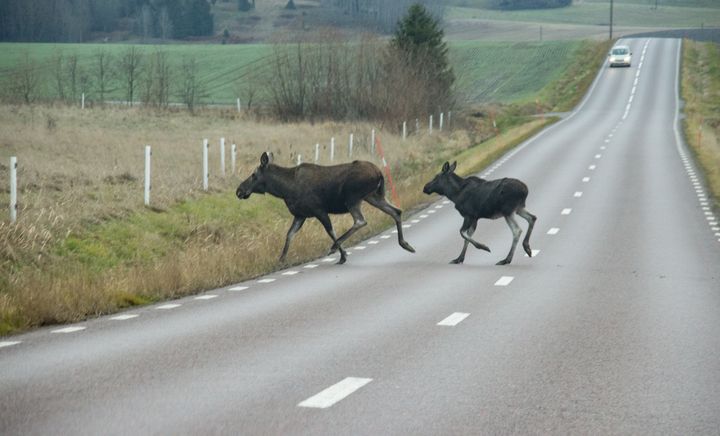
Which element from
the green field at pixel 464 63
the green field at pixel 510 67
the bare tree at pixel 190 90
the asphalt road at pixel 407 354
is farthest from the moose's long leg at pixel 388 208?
the green field at pixel 464 63

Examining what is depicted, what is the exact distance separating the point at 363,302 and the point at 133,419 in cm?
737

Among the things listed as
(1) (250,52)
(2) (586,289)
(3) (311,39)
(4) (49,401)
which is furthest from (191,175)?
(1) (250,52)

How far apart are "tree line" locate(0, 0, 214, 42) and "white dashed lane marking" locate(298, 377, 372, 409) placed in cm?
15210

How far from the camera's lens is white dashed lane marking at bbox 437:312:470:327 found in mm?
12891

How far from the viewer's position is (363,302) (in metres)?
14.9

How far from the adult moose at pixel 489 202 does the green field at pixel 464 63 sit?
225ft

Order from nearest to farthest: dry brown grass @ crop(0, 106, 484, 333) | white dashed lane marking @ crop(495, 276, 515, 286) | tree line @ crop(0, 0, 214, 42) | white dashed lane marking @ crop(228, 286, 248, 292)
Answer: dry brown grass @ crop(0, 106, 484, 333), white dashed lane marking @ crop(228, 286, 248, 292), white dashed lane marking @ crop(495, 276, 515, 286), tree line @ crop(0, 0, 214, 42)

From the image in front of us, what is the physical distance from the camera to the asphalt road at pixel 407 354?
25.9ft

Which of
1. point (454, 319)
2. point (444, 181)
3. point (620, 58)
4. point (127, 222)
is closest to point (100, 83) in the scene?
point (620, 58)

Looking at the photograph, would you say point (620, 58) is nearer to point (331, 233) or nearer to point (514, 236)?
point (514, 236)

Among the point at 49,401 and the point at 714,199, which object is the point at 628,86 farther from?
the point at 49,401

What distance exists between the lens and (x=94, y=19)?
186 metres

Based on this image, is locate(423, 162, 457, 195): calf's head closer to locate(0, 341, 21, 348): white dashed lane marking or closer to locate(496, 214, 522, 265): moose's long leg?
locate(496, 214, 522, 265): moose's long leg

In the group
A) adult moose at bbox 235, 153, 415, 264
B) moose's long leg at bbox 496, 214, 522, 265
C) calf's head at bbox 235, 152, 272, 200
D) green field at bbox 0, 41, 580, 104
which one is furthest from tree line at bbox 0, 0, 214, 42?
moose's long leg at bbox 496, 214, 522, 265
